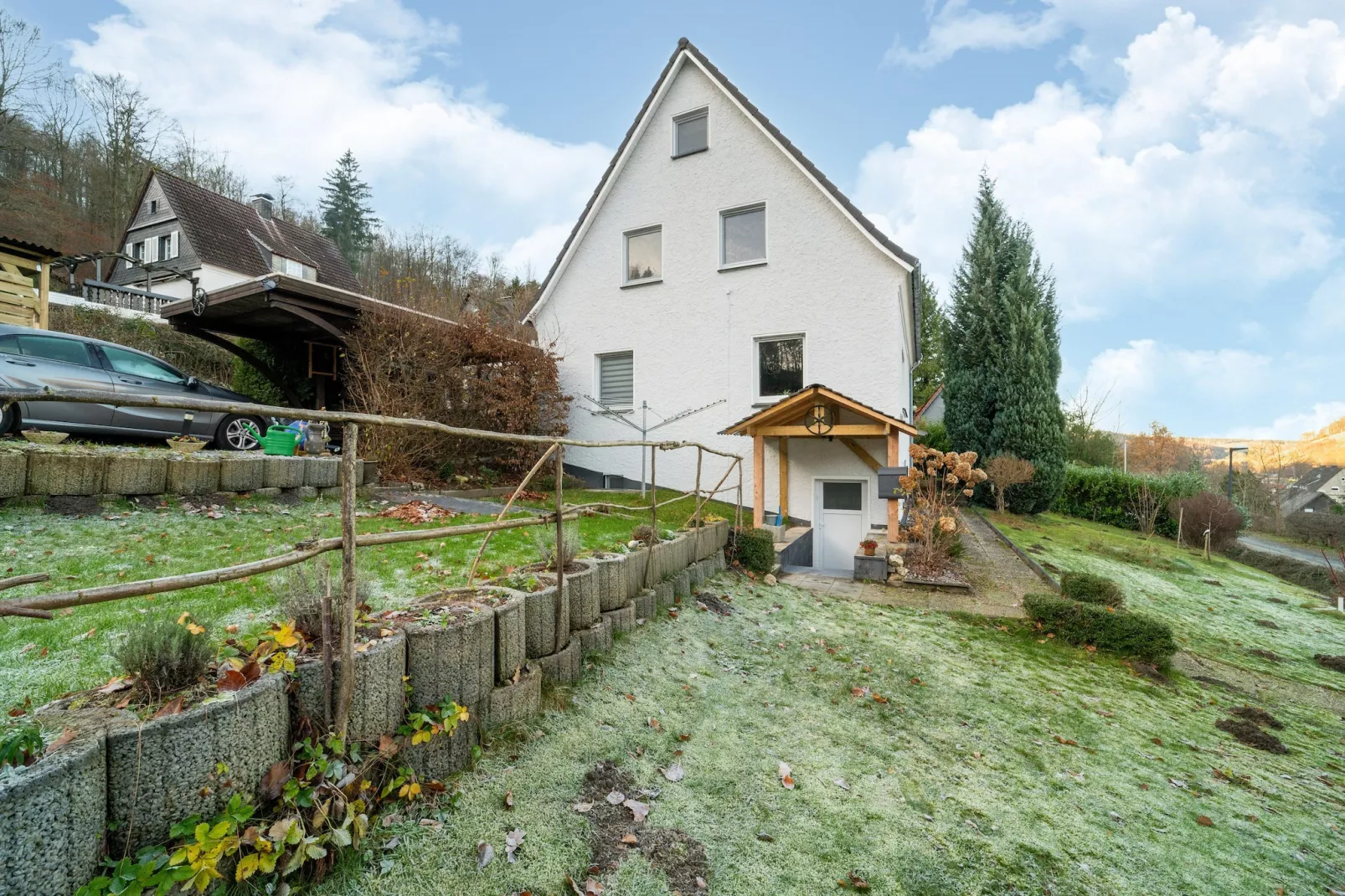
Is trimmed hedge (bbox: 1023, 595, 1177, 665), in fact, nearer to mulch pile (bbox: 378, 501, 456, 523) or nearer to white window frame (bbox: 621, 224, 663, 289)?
mulch pile (bbox: 378, 501, 456, 523)

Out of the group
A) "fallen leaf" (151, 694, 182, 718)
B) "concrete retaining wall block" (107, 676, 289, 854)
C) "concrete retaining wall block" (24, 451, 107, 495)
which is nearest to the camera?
"concrete retaining wall block" (107, 676, 289, 854)

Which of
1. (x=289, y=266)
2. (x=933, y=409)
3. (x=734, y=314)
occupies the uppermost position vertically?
(x=289, y=266)

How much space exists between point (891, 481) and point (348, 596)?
8.35 m

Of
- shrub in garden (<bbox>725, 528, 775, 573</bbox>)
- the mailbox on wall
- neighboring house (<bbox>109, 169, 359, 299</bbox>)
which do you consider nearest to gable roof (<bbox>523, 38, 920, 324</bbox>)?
the mailbox on wall

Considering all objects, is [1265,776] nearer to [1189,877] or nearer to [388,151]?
[1189,877]

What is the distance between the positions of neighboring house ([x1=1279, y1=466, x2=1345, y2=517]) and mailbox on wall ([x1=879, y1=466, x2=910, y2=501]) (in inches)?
912

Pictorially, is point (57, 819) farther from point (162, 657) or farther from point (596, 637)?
point (596, 637)

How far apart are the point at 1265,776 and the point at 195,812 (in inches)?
267

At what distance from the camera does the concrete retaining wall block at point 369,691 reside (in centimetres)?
224

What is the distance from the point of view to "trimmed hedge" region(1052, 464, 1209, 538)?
59.0 ft

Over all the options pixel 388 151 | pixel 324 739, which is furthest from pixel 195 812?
pixel 388 151

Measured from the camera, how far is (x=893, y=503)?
938 cm

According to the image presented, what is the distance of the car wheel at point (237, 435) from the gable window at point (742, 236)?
9233 mm

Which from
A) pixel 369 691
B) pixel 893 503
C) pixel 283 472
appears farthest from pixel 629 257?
pixel 369 691
